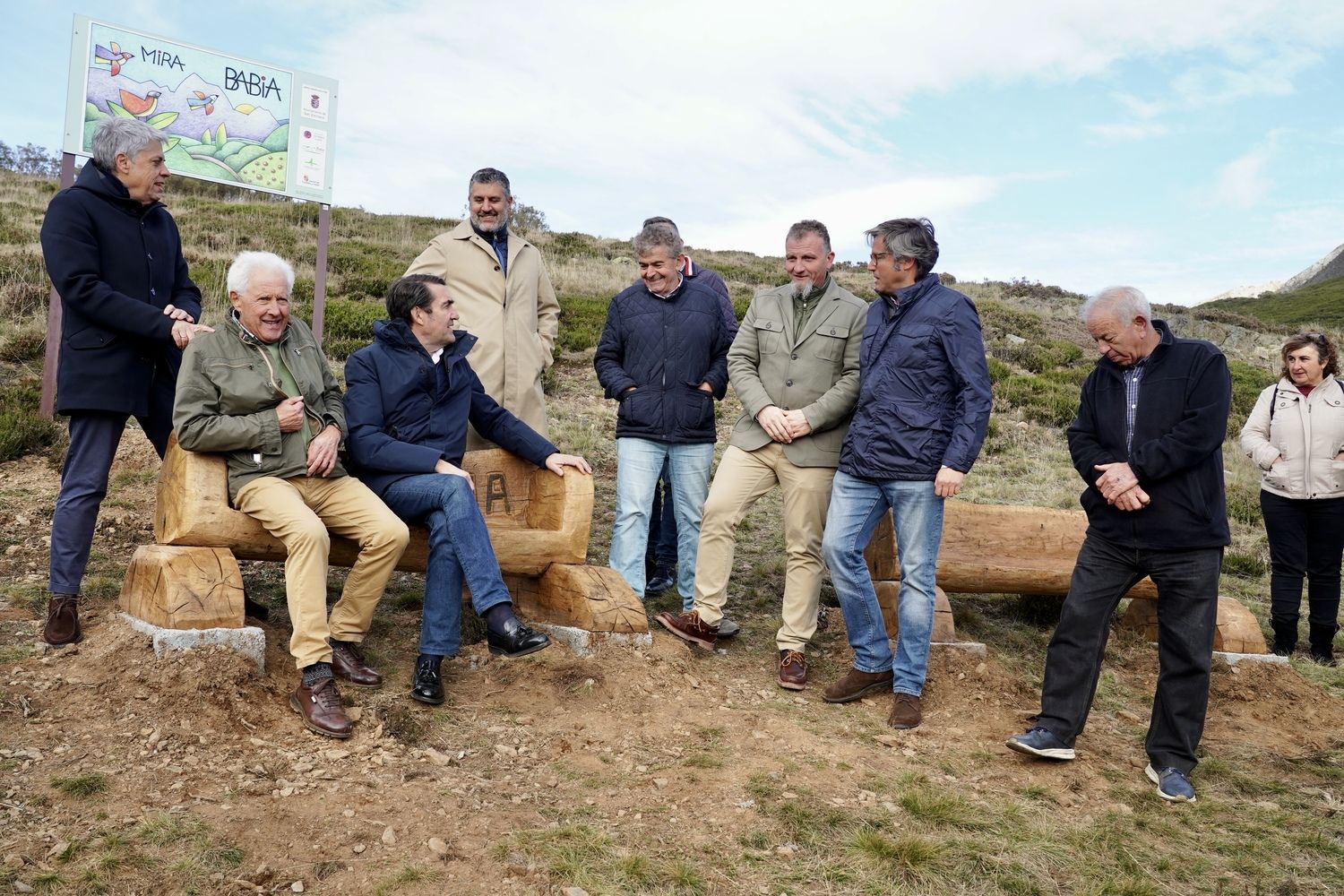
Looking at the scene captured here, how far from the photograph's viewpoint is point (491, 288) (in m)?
5.42

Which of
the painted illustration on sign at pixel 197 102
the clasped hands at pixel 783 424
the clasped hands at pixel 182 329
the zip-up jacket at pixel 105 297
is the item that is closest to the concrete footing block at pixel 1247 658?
the clasped hands at pixel 783 424

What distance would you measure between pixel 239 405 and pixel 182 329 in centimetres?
44

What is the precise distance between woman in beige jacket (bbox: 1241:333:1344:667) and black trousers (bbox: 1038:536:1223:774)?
2.34 m

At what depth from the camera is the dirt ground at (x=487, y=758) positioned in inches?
117

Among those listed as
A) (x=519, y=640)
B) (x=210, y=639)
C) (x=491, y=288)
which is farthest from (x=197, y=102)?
(x=519, y=640)

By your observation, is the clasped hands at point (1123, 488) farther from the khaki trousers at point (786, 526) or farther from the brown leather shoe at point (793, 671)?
the brown leather shoe at point (793, 671)

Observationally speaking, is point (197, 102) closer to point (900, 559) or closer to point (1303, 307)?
point (900, 559)

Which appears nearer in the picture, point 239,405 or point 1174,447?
point 1174,447

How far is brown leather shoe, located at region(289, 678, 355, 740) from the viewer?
3773 mm

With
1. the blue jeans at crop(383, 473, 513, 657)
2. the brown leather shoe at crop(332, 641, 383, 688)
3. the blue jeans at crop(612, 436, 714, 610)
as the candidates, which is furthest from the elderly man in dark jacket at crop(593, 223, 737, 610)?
the brown leather shoe at crop(332, 641, 383, 688)

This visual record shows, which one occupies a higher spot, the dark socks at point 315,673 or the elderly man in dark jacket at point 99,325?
the elderly man in dark jacket at point 99,325

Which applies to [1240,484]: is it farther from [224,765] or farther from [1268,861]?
[224,765]

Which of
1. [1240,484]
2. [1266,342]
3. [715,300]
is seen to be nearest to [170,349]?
[715,300]

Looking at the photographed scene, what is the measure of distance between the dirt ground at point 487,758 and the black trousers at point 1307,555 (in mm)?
707
